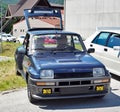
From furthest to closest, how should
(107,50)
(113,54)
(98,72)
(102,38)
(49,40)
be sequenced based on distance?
1. (102,38)
2. (107,50)
3. (113,54)
4. (49,40)
5. (98,72)

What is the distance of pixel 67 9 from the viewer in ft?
159

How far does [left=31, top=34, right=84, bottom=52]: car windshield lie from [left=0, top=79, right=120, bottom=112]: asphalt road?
129cm

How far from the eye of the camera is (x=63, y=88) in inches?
279

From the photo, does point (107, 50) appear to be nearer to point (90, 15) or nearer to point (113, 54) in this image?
point (113, 54)

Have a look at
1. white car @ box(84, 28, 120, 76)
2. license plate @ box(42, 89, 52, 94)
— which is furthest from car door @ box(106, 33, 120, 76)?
license plate @ box(42, 89, 52, 94)

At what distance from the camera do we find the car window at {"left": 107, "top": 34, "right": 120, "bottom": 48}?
10555 mm

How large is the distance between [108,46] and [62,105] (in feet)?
12.9

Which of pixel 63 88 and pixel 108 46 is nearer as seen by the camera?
pixel 63 88

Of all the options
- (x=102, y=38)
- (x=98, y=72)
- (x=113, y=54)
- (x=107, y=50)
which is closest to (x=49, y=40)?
(x=98, y=72)

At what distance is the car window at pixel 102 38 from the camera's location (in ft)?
36.2

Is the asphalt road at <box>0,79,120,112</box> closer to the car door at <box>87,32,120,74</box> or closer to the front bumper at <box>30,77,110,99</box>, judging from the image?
the front bumper at <box>30,77,110,99</box>

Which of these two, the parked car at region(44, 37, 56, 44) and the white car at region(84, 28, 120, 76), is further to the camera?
the white car at region(84, 28, 120, 76)

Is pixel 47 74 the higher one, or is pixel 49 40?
pixel 49 40

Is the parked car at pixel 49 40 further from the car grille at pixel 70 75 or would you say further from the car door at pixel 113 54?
the car door at pixel 113 54
